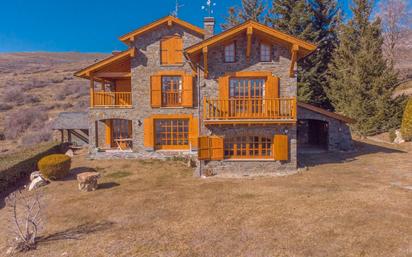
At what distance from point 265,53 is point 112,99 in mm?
13955

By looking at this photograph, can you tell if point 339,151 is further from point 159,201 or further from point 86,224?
point 86,224

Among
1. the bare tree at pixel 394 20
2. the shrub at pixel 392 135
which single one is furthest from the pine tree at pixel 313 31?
the shrub at pixel 392 135

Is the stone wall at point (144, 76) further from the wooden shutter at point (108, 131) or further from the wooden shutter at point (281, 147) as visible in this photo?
the wooden shutter at point (281, 147)

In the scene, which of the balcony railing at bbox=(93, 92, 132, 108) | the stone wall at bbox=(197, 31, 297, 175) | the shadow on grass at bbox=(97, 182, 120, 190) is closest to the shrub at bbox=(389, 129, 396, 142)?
the stone wall at bbox=(197, 31, 297, 175)

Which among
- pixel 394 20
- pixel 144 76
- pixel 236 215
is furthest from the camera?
pixel 394 20

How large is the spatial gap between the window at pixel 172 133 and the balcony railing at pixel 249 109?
20.9ft

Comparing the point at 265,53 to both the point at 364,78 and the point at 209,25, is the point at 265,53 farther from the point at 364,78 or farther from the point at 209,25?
the point at 364,78

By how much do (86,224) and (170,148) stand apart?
12.6 metres

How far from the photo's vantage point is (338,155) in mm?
21766

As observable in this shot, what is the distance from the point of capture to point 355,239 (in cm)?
855

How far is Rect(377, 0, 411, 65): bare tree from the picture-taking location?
38631 mm

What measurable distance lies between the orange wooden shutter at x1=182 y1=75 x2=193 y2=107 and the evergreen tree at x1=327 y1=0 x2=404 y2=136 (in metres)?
20.3

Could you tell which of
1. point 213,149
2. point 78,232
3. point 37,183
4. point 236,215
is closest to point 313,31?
point 213,149

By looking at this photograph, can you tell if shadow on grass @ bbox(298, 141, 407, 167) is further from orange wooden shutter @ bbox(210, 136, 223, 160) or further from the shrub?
orange wooden shutter @ bbox(210, 136, 223, 160)
